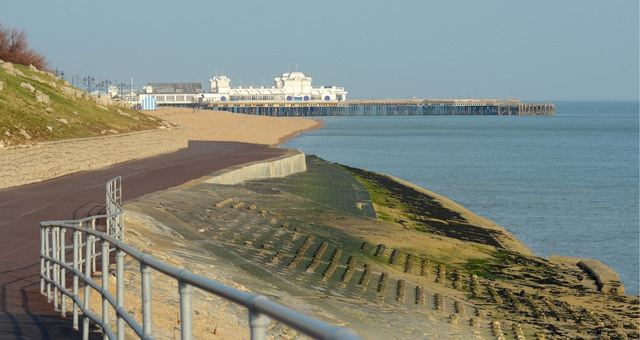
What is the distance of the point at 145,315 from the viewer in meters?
5.23

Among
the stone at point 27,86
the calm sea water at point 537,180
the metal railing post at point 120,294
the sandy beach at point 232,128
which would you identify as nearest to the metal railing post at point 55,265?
the metal railing post at point 120,294

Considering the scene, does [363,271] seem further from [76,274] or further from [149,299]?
[149,299]

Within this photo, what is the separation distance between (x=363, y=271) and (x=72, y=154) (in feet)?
43.9

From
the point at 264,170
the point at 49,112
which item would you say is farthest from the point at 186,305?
the point at 49,112

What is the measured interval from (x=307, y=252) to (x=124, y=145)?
16.8 m

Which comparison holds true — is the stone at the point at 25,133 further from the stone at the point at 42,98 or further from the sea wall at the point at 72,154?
the stone at the point at 42,98

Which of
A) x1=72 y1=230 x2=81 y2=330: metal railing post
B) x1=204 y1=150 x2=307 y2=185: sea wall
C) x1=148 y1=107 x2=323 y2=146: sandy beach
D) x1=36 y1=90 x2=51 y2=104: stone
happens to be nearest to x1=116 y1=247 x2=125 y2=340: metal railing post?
x1=72 y1=230 x2=81 y2=330: metal railing post

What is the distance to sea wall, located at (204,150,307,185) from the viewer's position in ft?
92.4

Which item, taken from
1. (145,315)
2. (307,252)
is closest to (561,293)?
(307,252)

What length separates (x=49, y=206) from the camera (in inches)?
751

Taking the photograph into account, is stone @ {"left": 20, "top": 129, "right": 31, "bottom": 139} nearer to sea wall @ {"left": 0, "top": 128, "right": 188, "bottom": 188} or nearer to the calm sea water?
sea wall @ {"left": 0, "top": 128, "right": 188, "bottom": 188}

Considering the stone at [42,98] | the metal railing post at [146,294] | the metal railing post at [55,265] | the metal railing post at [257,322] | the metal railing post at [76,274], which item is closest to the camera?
the metal railing post at [257,322]

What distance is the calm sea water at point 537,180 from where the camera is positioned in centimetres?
3100

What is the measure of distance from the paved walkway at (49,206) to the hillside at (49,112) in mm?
1950
